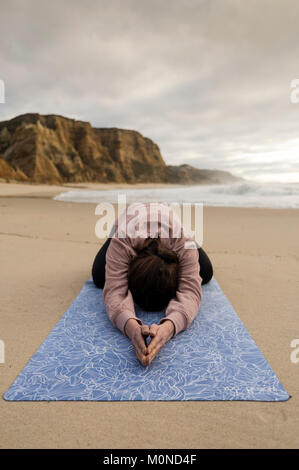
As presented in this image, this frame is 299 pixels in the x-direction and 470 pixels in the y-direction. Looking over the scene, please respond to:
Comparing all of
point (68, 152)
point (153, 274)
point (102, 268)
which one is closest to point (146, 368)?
point (153, 274)

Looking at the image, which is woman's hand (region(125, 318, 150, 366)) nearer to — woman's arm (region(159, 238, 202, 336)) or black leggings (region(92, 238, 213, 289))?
woman's arm (region(159, 238, 202, 336))

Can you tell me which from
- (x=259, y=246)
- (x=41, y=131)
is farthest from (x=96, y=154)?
(x=259, y=246)

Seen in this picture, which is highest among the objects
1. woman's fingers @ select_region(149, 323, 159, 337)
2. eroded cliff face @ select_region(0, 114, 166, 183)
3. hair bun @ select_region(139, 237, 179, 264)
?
eroded cliff face @ select_region(0, 114, 166, 183)

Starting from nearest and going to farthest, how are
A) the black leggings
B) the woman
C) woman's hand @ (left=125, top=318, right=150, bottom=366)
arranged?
woman's hand @ (left=125, top=318, right=150, bottom=366) → the woman → the black leggings

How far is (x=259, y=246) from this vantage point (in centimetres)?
381

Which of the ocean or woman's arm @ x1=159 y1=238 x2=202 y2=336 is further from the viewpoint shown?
the ocean

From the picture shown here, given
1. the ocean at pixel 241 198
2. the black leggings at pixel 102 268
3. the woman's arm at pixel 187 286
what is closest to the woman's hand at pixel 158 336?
the woman's arm at pixel 187 286

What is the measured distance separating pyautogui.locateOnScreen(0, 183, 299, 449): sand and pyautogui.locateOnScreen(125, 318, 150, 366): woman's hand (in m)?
0.23

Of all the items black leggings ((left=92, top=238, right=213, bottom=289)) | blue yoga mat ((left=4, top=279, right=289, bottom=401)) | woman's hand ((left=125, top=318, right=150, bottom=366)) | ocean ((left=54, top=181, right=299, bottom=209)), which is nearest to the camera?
blue yoga mat ((left=4, top=279, right=289, bottom=401))

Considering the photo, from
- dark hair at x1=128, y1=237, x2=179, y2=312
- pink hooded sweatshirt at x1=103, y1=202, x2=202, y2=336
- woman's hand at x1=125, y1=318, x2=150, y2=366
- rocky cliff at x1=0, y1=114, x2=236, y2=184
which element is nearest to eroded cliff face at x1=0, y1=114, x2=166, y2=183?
rocky cliff at x1=0, y1=114, x2=236, y2=184

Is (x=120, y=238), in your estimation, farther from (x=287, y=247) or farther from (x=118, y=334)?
(x=287, y=247)

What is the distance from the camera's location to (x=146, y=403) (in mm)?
1176

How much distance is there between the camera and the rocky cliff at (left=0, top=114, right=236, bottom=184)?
39906mm

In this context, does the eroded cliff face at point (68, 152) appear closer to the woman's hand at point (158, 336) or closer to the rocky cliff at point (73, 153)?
the rocky cliff at point (73, 153)
